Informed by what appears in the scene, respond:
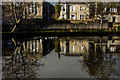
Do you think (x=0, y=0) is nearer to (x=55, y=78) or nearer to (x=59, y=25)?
(x=59, y=25)

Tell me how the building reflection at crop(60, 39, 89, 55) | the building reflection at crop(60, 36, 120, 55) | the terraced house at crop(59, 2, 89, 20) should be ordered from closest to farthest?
the building reflection at crop(60, 39, 89, 55) < the building reflection at crop(60, 36, 120, 55) < the terraced house at crop(59, 2, 89, 20)

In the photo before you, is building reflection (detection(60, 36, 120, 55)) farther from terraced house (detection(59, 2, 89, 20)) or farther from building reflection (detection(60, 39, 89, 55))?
terraced house (detection(59, 2, 89, 20))

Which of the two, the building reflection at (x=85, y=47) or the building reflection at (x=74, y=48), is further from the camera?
the building reflection at (x=85, y=47)

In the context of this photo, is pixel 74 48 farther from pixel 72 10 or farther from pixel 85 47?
pixel 72 10

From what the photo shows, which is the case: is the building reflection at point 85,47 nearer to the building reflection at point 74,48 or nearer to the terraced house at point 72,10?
the building reflection at point 74,48

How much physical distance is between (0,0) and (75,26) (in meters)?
17.7

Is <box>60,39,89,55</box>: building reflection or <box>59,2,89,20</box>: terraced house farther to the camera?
<box>59,2,89,20</box>: terraced house

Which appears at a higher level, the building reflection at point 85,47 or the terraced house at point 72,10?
the terraced house at point 72,10

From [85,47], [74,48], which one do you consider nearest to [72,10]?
[85,47]

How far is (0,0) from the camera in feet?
103

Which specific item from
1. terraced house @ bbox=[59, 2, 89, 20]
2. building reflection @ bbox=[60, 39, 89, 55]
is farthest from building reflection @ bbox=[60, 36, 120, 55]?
terraced house @ bbox=[59, 2, 89, 20]

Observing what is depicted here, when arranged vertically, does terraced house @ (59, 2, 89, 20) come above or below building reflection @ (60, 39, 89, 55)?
above

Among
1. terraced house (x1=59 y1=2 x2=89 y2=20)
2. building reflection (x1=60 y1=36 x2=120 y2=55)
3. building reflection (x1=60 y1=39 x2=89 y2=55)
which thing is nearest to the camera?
building reflection (x1=60 y1=39 x2=89 y2=55)

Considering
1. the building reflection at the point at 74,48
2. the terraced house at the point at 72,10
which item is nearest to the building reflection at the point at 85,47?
the building reflection at the point at 74,48
